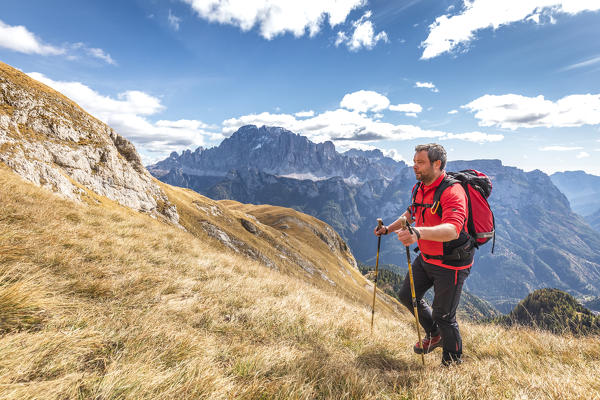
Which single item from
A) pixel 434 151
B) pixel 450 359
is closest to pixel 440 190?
pixel 434 151

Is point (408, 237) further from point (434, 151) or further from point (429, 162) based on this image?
point (434, 151)

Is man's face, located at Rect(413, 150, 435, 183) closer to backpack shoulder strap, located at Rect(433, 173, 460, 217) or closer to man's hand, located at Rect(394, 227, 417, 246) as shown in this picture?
backpack shoulder strap, located at Rect(433, 173, 460, 217)

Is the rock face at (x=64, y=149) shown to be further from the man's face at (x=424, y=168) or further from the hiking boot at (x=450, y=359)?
the hiking boot at (x=450, y=359)

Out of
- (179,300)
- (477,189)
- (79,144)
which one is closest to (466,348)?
(477,189)

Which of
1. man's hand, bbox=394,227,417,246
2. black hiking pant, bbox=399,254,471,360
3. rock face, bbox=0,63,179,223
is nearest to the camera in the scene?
man's hand, bbox=394,227,417,246

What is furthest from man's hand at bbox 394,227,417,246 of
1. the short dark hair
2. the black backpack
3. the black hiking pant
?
the short dark hair

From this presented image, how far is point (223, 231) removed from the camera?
151 feet

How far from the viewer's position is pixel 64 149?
91.6 ft

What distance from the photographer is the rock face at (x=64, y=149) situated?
2294 centimetres

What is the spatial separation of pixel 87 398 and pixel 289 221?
86014mm

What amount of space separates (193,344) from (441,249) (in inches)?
180

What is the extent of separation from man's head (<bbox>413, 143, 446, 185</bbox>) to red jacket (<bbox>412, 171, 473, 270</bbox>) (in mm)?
154

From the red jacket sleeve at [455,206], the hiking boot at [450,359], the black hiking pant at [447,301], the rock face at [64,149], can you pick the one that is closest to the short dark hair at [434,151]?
the red jacket sleeve at [455,206]

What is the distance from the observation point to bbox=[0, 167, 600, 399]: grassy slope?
2625mm
